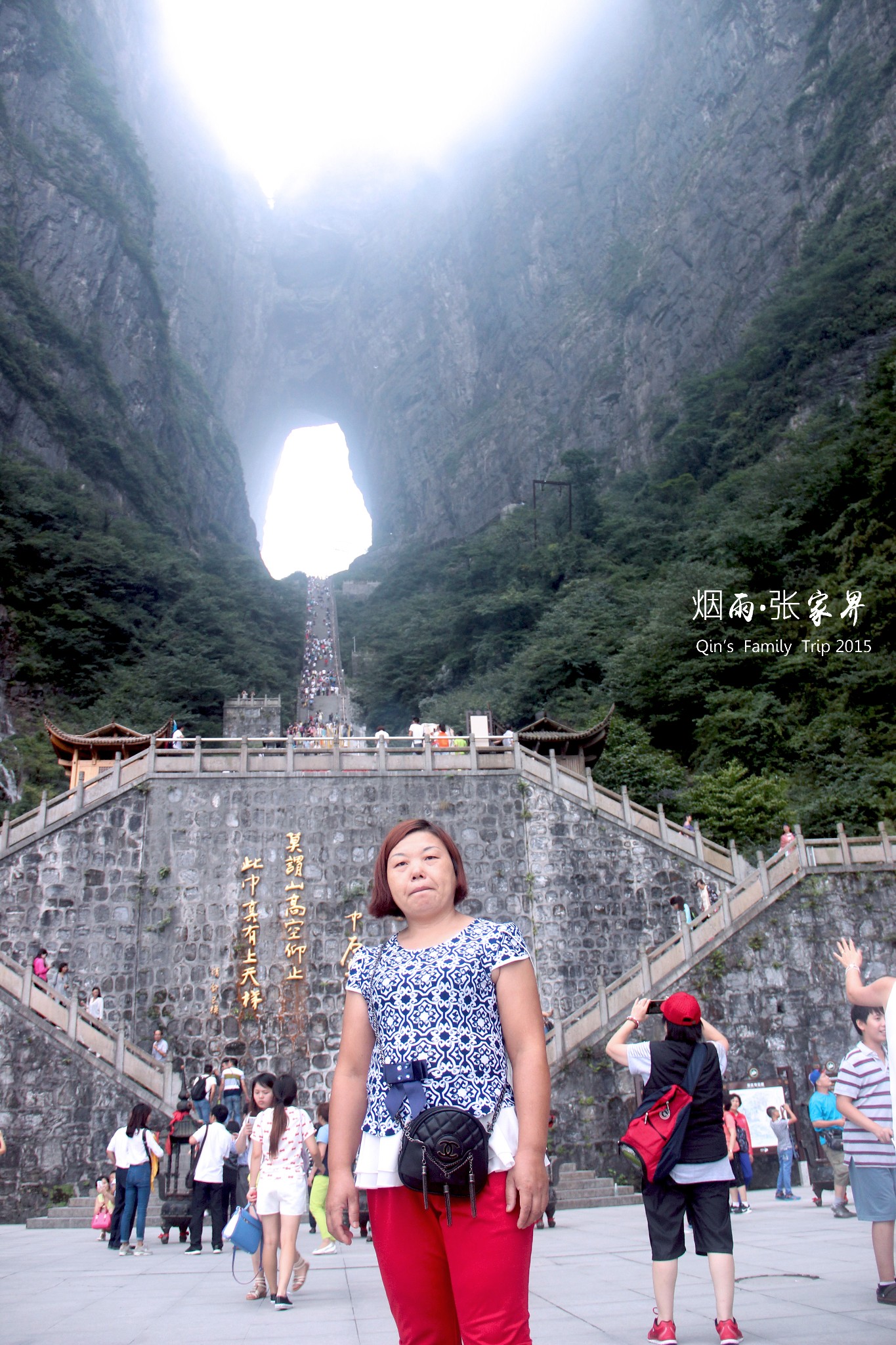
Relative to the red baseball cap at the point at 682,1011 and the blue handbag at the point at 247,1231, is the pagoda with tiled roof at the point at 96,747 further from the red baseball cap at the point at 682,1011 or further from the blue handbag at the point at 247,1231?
the red baseball cap at the point at 682,1011

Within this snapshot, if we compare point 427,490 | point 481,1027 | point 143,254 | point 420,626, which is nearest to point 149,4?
point 143,254

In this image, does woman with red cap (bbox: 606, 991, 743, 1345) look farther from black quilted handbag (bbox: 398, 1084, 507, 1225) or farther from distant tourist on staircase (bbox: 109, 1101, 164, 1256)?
distant tourist on staircase (bbox: 109, 1101, 164, 1256)

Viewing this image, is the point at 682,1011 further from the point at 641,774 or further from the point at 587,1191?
the point at 641,774

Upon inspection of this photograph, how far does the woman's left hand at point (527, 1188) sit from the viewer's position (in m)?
2.52

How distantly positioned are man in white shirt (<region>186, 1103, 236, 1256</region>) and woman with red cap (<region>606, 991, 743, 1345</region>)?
3959 millimetres

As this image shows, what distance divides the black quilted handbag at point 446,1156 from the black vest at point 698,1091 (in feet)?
6.18

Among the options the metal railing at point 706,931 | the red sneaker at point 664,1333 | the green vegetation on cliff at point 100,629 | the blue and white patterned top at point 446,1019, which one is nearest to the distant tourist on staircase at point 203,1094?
the metal railing at point 706,931

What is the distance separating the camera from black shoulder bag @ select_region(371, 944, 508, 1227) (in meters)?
2.49

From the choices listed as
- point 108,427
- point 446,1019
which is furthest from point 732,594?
point 108,427

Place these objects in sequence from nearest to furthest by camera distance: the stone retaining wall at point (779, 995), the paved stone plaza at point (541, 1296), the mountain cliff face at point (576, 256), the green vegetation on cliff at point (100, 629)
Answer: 1. the paved stone plaza at point (541, 1296)
2. the stone retaining wall at point (779, 995)
3. the green vegetation on cliff at point (100, 629)
4. the mountain cliff face at point (576, 256)

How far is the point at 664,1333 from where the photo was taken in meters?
4.03

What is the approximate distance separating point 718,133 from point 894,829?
4201 centimetres

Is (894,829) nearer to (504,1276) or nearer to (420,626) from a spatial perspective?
(504,1276)

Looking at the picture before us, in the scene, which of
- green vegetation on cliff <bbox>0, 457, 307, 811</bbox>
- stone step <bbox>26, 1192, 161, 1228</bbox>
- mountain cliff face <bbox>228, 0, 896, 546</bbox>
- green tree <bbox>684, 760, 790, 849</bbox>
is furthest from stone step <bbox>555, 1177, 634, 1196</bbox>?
mountain cliff face <bbox>228, 0, 896, 546</bbox>
